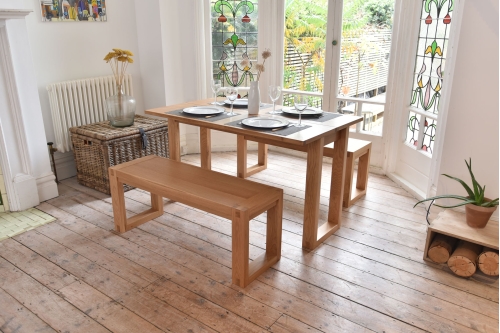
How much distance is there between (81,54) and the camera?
3.65m

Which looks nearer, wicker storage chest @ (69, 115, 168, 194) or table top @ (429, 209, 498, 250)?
table top @ (429, 209, 498, 250)

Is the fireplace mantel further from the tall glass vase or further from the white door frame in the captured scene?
the white door frame

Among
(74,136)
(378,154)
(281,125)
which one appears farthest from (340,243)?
(74,136)

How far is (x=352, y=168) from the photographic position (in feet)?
10.2

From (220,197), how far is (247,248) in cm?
31

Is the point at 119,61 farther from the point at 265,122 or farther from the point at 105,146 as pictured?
the point at 265,122

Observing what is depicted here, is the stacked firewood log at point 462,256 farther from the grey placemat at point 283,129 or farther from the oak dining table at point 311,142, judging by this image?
the grey placemat at point 283,129

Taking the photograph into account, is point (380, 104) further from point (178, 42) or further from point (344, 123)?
point (178, 42)

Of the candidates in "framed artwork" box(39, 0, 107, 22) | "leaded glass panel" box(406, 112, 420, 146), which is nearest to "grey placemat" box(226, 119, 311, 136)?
"leaded glass panel" box(406, 112, 420, 146)

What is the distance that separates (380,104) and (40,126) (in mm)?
→ 2891

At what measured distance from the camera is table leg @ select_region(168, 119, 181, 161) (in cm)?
295

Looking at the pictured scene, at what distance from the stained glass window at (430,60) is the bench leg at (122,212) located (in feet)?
7.27

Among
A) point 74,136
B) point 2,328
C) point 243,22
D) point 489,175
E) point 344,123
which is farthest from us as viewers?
point 243,22

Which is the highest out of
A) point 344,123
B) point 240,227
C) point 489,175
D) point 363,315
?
point 344,123
